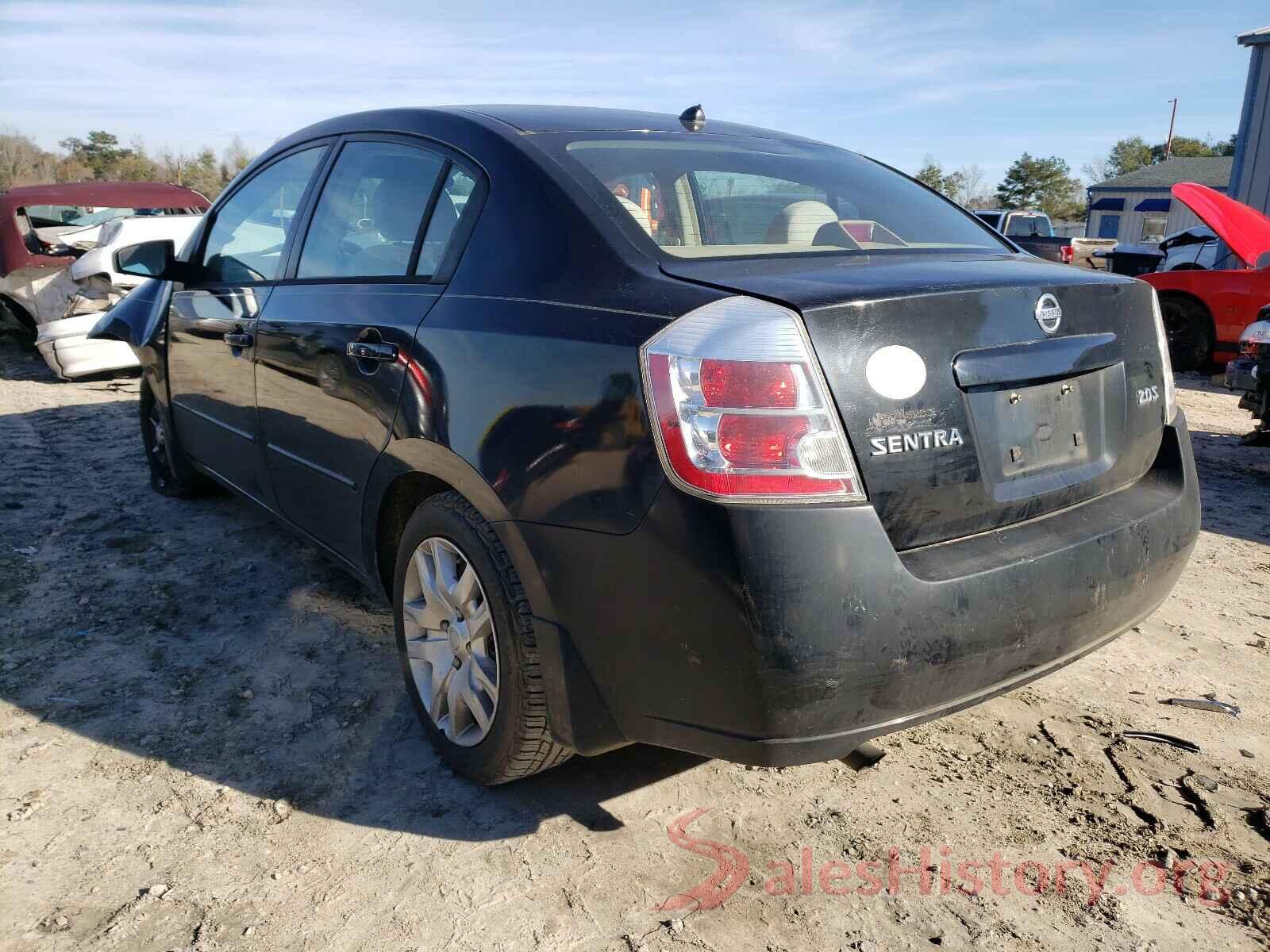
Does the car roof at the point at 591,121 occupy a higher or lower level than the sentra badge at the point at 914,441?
higher

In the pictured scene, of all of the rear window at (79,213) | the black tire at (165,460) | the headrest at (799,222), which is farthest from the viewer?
the rear window at (79,213)

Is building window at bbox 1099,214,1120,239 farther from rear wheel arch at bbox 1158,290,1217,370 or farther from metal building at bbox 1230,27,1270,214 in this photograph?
rear wheel arch at bbox 1158,290,1217,370

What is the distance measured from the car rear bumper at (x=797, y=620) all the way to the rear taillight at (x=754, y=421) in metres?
0.05

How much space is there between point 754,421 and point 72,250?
8.78 meters

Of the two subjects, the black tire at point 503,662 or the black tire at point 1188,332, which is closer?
the black tire at point 503,662

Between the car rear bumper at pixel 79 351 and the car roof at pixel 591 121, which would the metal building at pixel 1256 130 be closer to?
the car roof at pixel 591 121

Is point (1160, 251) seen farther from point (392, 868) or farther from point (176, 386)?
point (392, 868)

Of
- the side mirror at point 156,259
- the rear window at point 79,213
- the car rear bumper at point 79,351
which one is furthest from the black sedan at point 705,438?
the rear window at point 79,213

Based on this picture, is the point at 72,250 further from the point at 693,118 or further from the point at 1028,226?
the point at 1028,226

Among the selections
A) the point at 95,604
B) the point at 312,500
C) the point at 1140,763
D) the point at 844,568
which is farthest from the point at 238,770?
the point at 1140,763

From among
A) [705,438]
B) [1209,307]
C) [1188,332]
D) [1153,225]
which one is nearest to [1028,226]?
[1188,332]

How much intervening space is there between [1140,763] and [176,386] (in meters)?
3.92

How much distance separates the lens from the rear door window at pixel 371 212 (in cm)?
276

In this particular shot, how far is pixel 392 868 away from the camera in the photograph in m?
2.24
